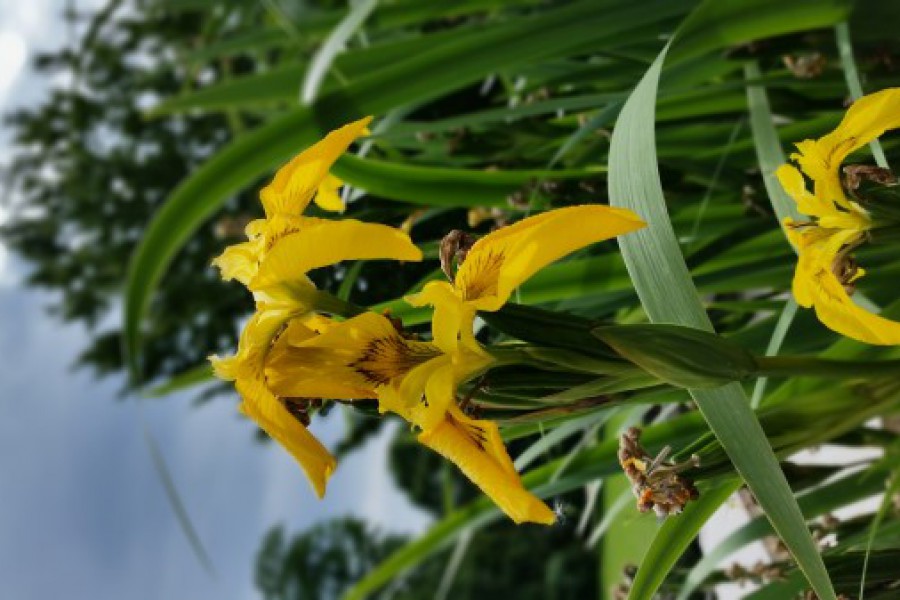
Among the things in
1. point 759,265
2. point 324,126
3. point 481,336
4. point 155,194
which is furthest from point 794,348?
point 155,194

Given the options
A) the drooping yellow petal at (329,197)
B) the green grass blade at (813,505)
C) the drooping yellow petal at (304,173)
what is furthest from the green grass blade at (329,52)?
the green grass blade at (813,505)

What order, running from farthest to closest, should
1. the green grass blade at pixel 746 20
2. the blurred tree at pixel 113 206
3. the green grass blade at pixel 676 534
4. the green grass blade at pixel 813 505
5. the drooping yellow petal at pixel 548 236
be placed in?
the blurred tree at pixel 113 206, the green grass blade at pixel 813 505, the green grass blade at pixel 746 20, the green grass blade at pixel 676 534, the drooping yellow petal at pixel 548 236

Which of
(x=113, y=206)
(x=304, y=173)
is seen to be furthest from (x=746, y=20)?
(x=113, y=206)

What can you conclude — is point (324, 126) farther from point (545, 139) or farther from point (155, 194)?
point (155, 194)

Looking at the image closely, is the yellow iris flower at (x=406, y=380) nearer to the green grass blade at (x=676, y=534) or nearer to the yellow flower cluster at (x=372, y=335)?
the yellow flower cluster at (x=372, y=335)

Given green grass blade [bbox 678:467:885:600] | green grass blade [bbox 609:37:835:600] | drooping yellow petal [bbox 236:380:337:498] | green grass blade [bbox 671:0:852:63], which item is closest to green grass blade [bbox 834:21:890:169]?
green grass blade [bbox 671:0:852:63]

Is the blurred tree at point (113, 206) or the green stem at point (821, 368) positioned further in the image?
the blurred tree at point (113, 206)
